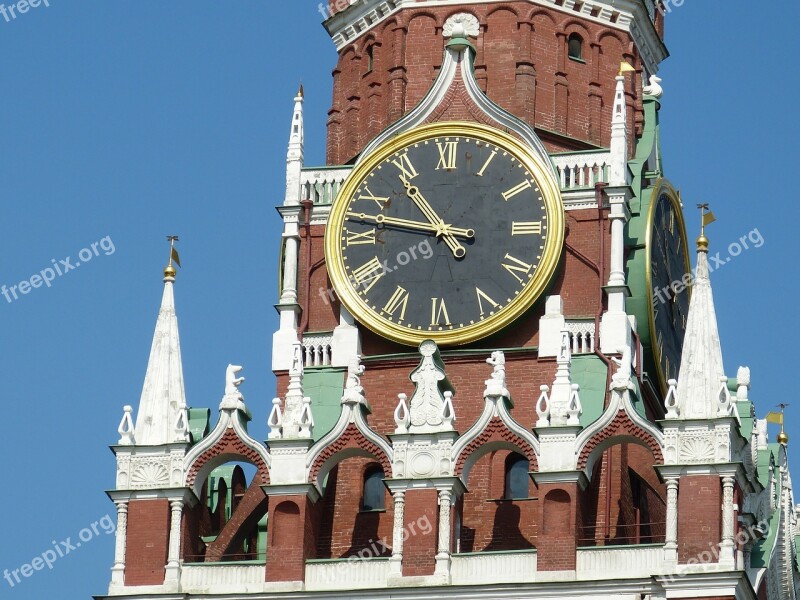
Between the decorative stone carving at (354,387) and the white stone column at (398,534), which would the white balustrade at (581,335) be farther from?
the white stone column at (398,534)

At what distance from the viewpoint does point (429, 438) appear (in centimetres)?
4791

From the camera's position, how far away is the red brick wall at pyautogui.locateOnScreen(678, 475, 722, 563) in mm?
46594

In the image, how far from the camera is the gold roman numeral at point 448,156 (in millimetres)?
50938

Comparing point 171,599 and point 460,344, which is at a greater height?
point 460,344

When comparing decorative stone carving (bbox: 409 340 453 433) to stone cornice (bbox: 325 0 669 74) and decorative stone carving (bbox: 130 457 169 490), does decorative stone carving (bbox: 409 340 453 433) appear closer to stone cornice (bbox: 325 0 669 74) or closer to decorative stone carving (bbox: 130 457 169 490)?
decorative stone carving (bbox: 130 457 169 490)

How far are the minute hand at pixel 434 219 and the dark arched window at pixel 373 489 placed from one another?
3.17m

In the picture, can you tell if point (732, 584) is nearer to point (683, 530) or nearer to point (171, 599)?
point (683, 530)

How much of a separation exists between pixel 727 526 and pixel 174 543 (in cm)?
720

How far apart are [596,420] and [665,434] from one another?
954mm

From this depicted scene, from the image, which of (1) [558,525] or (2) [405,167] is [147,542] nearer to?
(1) [558,525]

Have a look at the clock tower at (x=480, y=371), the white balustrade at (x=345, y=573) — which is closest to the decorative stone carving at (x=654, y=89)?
the clock tower at (x=480, y=371)

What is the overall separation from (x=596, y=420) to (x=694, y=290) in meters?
2.48

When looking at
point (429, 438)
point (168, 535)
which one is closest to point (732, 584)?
point (429, 438)

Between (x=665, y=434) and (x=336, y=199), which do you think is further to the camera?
(x=336, y=199)
